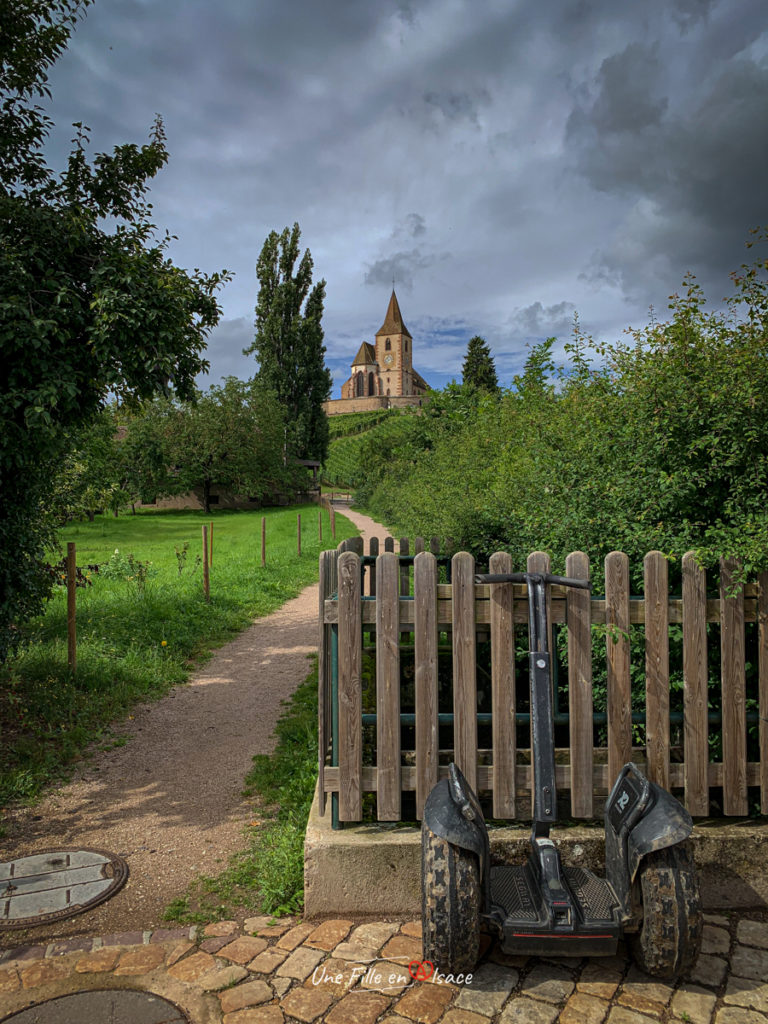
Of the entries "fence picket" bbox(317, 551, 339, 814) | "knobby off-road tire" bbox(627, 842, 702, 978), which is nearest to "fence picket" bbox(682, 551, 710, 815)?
"knobby off-road tire" bbox(627, 842, 702, 978)

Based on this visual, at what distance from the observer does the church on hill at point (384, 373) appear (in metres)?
146

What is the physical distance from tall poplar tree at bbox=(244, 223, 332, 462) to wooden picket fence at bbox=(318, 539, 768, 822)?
46457mm

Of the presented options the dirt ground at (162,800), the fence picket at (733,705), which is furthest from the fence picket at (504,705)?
the dirt ground at (162,800)

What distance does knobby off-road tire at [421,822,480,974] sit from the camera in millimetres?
2676

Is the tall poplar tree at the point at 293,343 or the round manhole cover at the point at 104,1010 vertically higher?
the tall poplar tree at the point at 293,343

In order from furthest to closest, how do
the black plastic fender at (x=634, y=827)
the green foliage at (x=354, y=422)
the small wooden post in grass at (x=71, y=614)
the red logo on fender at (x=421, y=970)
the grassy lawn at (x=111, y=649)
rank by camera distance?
the green foliage at (x=354, y=422) < the small wooden post in grass at (x=71, y=614) < the grassy lawn at (x=111, y=649) < the red logo on fender at (x=421, y=970) < the black plastic fender at (x=634, y=827)

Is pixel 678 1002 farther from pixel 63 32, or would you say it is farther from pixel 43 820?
pixel 63 32

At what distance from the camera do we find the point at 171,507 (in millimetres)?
54750

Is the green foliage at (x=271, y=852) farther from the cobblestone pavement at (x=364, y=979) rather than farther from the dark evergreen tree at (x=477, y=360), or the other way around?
the dark evergreen tree at (x=477, y=360)

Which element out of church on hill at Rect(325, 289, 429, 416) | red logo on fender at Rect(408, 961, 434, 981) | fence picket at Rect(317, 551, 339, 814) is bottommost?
red logo on fender at Rect(408, 961, 434, 981)

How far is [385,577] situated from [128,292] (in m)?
3.48

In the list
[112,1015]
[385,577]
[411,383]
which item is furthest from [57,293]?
[411,383]

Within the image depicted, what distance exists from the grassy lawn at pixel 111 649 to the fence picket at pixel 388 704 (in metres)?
2.95

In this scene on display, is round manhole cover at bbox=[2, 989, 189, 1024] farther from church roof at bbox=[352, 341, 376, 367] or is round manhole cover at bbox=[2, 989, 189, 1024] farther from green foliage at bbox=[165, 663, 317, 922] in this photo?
church roof at bbox=[352, 341, 376, 367]
